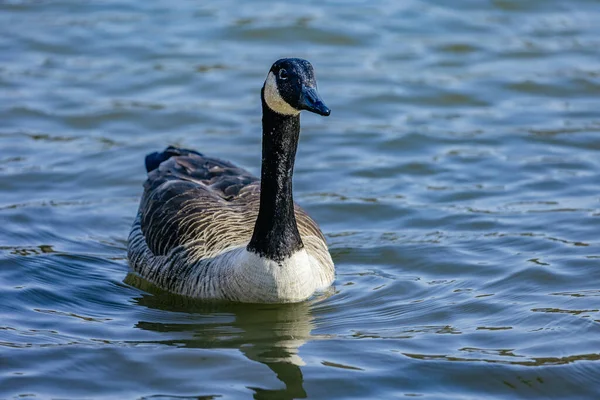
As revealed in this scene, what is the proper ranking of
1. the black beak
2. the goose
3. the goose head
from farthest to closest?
the goose → the goose head → the black beak

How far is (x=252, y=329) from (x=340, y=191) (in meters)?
4.10

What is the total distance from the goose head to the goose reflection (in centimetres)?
172

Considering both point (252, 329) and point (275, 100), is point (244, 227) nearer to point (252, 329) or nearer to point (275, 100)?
point (252, 329)

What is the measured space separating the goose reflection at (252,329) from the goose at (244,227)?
0.10 metres

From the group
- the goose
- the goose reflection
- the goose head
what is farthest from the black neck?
the goose reflection

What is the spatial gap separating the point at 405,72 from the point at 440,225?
5.62m

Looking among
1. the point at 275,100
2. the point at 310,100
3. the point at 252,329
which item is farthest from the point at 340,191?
the point at 310,100

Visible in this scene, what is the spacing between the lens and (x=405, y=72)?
17.1 metres

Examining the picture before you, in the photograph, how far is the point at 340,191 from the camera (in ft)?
42.9

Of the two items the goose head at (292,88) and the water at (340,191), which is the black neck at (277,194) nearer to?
the goose head at (292,88)

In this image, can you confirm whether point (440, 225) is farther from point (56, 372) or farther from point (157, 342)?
point (56, 372)

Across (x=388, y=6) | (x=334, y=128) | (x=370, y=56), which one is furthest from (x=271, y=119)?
(x=388, y=6)

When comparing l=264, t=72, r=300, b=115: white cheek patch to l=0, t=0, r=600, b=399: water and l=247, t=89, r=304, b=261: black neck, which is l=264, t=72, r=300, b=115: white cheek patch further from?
l=0, t=0, r=600, b=399: water

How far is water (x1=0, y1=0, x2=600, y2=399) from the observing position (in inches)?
327
